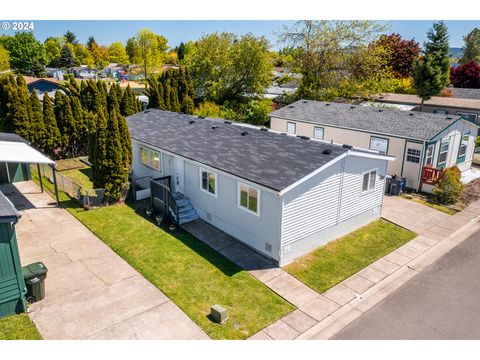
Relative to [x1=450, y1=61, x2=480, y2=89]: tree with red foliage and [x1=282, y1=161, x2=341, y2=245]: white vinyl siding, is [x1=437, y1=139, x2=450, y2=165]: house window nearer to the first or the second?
[x1=282, y1=161, x2=341, y2=245]: white vinyl siding

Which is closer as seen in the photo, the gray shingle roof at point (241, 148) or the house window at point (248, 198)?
the gray shingle roof at point (241, 148)

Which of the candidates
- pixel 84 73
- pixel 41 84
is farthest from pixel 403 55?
pixel 84 73

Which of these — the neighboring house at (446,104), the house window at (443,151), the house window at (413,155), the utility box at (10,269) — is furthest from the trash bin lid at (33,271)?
the neighboring house at (446,104)

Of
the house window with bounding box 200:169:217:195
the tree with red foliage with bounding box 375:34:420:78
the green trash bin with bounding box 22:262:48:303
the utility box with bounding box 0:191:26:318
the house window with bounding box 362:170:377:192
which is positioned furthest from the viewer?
the tree with red foliage with bounding box 375:34:420:78

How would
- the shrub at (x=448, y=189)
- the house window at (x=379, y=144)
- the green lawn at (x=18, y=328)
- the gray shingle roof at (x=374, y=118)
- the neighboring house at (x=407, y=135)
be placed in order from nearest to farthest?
1. the green lawn at (x=18, y=328)
2. the shrub at (x=448, y=189)
3. the neighboring house at (x=407, y=135)
4. the gray shingle roof at (x=374, y=118)
5. the house window at (x=379, y=144)

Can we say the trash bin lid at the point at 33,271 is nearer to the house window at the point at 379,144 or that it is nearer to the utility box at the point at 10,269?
the utility box at the point at 10,269

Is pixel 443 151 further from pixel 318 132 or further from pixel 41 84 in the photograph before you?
pixel 41 84

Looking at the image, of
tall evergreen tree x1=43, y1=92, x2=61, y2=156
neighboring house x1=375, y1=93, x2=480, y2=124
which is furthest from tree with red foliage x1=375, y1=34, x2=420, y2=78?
tall evergreen tree x1=43, y1=92, x2=61, y2=156
